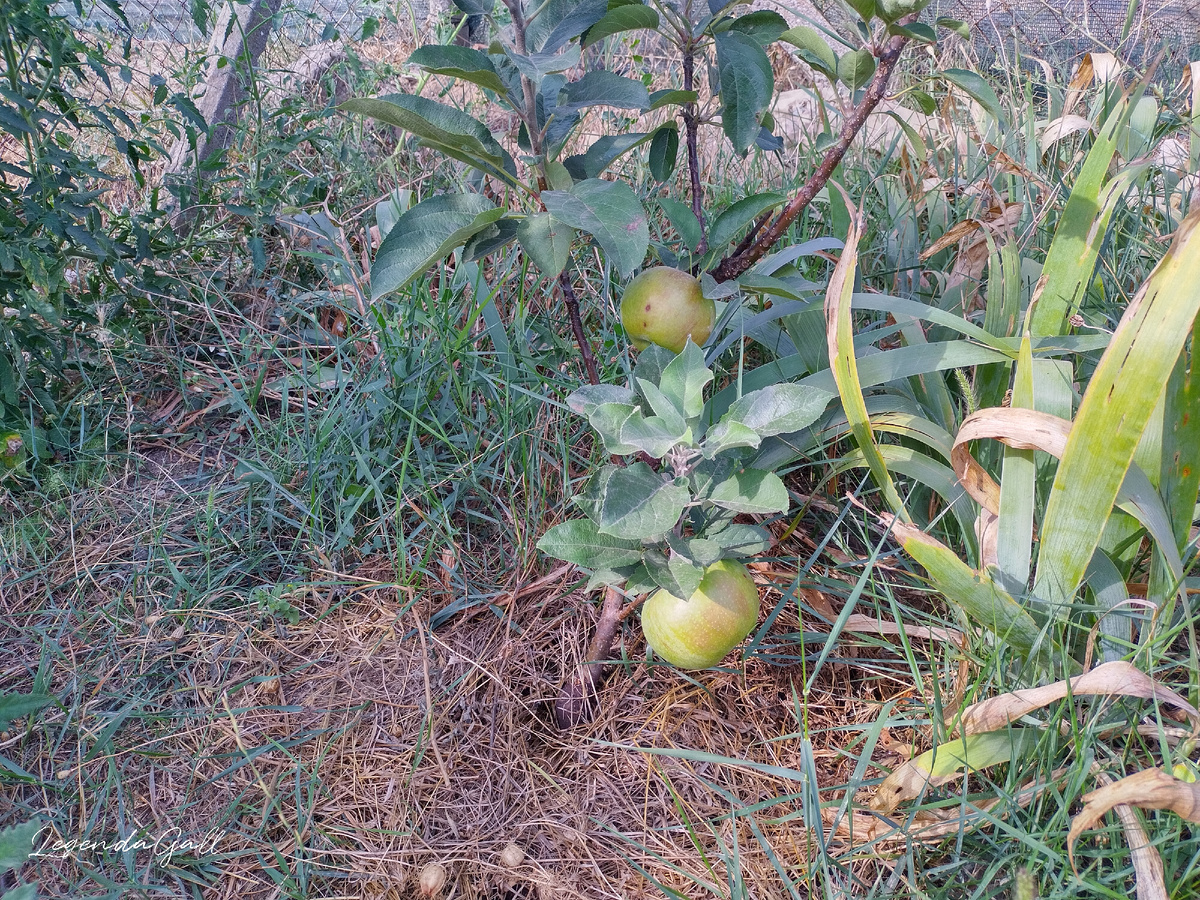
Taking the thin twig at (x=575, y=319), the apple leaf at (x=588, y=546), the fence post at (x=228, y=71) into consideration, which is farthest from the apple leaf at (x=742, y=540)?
the fence post at (x=228, y=71)

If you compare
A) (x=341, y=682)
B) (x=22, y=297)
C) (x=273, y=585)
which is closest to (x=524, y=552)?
(x=341, y=682)

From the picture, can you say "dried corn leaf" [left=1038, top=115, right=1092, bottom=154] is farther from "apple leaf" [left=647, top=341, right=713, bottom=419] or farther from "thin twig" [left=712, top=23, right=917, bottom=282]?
"apple leaf" [left=647, top=341, right=713, bottom=419]

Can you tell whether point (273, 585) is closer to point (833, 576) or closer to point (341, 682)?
point (341, 682)

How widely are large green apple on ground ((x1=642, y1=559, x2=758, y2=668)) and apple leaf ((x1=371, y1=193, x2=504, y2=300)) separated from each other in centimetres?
59

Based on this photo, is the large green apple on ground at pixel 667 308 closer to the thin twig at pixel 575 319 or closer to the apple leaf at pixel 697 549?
the thin twig at pixel 575 319

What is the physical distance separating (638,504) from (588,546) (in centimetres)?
14

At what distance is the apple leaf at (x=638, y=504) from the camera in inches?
41.1

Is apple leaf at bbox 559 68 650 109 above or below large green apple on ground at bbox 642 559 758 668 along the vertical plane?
above

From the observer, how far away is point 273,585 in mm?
1610

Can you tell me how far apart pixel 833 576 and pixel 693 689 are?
354 millimetres

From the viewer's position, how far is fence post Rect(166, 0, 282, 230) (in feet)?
8.20

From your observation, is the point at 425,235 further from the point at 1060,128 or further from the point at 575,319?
the point at 1060,128

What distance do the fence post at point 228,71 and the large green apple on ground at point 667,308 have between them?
189 cm

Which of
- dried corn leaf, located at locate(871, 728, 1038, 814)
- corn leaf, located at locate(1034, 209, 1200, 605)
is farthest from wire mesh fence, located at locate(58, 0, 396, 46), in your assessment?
dried corn leaf, located at locate(871, 728, 1038, 814)
